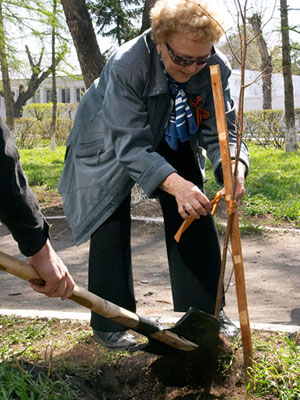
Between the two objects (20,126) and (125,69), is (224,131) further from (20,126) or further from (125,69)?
(20,126)

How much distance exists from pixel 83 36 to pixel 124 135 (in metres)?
4.67

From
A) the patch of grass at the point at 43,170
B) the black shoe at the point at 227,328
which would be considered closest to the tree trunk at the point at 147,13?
the patch of grass at the point at 43,170

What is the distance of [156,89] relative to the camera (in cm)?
279

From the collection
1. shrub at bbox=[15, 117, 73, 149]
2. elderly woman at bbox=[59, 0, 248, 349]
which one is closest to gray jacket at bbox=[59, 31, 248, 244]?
elderly woman at bbox=[59, 0, 248, 349]

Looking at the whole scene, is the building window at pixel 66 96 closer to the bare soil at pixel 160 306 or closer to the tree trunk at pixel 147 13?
the tree trunk at pixel 147 13

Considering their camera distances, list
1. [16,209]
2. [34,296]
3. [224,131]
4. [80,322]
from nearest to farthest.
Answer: [16,209] → [224,131] → [80,322] → [34,296]

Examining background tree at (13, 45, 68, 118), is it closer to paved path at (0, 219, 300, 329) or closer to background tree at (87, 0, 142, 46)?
background tree at (87, 0, 142, 46)

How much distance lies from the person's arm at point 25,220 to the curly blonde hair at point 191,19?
105cm

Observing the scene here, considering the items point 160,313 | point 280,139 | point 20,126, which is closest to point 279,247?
point 160,313

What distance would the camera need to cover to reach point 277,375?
2592mm

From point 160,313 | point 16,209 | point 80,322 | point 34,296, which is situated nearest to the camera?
point 16,209

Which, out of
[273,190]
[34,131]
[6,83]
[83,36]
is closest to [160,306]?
[273,190]

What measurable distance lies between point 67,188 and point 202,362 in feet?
3.87

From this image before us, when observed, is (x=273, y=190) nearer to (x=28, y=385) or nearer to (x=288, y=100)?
(x=28, y=385)
